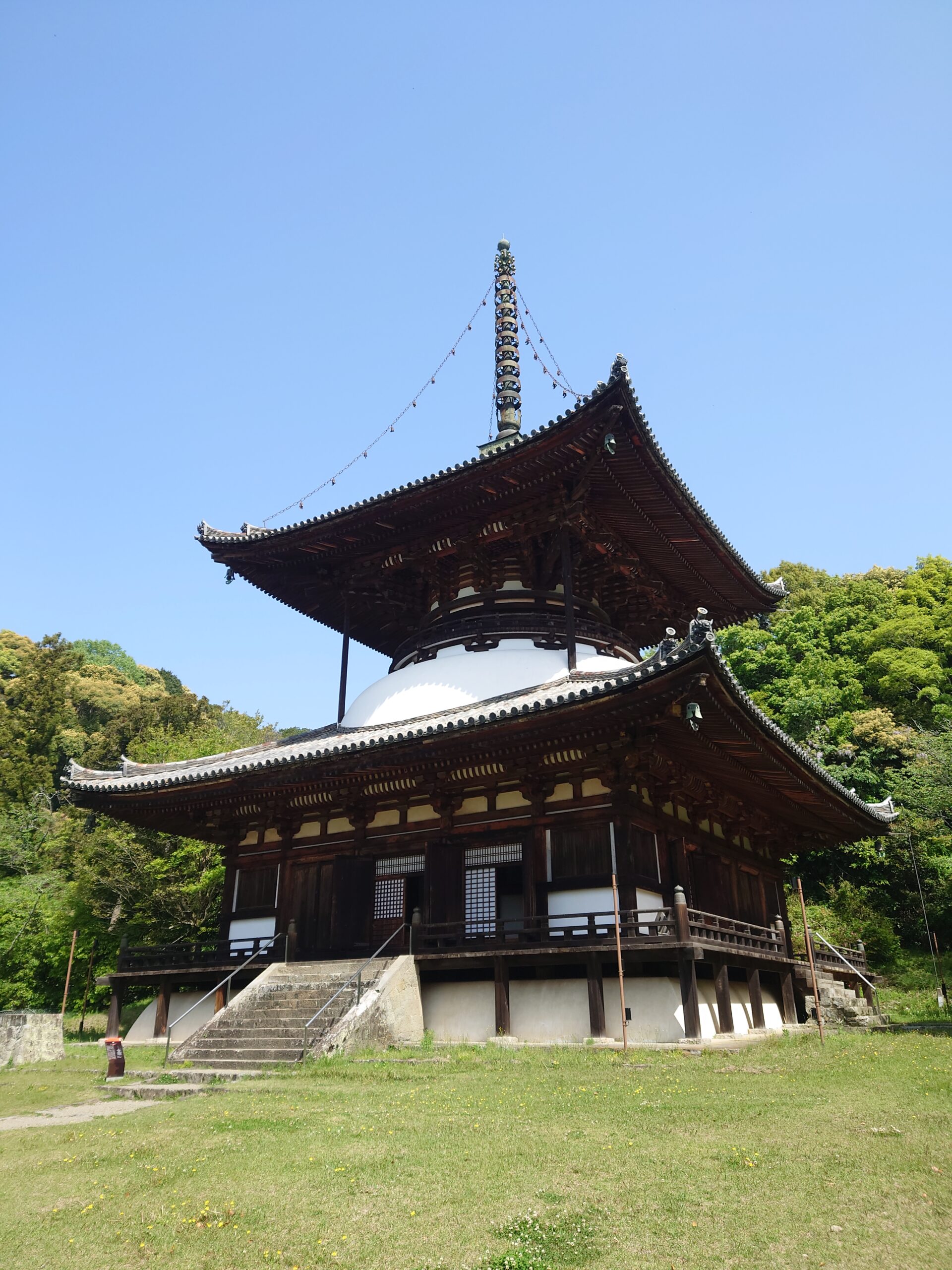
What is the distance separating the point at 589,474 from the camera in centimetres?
1864

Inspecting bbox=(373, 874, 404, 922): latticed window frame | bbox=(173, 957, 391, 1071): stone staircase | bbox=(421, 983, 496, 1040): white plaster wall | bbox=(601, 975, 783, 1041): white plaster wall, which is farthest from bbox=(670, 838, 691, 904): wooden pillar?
bbox=(173, 957, 391, 1071): stone staircase

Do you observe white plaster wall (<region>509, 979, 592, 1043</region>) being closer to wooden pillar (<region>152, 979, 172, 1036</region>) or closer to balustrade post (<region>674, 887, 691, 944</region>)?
balustrade post (<region>674, 887, 691, 944</region>)

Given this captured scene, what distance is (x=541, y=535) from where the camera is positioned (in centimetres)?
2053

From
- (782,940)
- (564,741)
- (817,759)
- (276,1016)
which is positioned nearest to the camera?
(276,1016)

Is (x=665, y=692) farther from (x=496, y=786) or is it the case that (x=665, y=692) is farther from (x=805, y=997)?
(x=805, y=997)

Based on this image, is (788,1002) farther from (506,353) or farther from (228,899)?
(506,353)

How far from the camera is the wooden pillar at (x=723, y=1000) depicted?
16141 mm

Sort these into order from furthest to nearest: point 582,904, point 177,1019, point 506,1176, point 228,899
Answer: point 228,899, point 177,1019, point 582,904, point 506,1176

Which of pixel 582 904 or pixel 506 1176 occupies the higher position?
pixel 582 904

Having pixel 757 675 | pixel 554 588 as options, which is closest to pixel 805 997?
pixel 554 588

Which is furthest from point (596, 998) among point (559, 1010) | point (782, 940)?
point (782, 940)

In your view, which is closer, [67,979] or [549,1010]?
[549,1010]

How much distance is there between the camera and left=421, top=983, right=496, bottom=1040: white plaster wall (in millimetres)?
15906

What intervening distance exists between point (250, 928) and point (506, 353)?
1635 centimetres
